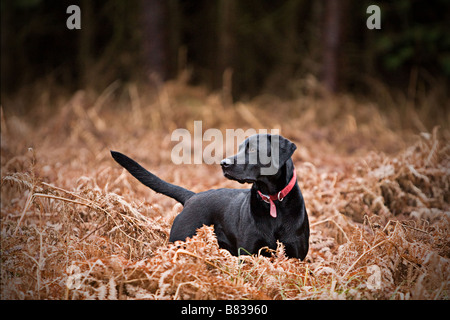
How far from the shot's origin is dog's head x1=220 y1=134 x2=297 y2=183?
3359mm

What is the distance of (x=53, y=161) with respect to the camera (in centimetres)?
640

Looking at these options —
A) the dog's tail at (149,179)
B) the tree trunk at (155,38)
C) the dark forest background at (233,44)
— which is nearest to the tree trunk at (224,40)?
the dark forest background at (233,44)

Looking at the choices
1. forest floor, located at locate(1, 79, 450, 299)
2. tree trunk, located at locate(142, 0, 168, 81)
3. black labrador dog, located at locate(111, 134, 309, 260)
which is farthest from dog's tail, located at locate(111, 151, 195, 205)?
tree trunk, located at locate(142, 0, 168, 81)

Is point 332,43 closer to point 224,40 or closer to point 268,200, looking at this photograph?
point 224,40

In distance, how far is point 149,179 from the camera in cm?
380

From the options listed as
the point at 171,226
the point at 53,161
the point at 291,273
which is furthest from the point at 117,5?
the point at 291,273

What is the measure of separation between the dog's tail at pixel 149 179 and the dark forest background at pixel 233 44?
7.81 m

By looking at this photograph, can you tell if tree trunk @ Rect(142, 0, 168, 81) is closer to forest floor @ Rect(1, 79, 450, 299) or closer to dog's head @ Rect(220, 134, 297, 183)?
forest floor @ Rect(1, 79, 450, 299)

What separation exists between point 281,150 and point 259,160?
18cm

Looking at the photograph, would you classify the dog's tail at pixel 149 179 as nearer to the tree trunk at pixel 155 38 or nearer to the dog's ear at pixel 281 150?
the dog's ear at pixel 281 150

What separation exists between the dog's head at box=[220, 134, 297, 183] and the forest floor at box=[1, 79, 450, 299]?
0.48 meters

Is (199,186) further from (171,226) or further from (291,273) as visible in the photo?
(291,273)

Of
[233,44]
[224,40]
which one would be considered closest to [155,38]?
[224,40]
